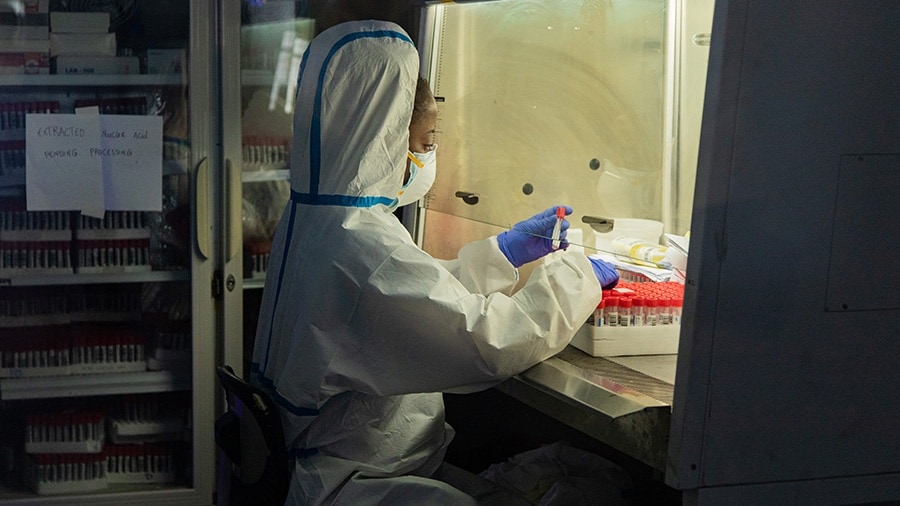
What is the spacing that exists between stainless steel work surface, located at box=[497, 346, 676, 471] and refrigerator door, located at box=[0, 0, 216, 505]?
1.62 meters

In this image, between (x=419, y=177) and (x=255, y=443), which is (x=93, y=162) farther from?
(x=255, y=443)

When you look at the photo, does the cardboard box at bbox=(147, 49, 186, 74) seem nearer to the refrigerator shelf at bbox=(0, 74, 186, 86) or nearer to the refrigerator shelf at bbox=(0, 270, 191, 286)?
the refrigerator shelf at bbox=(0, 74, 186, 86)

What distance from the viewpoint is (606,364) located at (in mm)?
1828

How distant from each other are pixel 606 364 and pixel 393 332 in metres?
0.43

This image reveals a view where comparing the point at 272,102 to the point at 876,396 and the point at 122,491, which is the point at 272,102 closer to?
the point at 122,491

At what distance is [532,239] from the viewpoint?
79.7 inches

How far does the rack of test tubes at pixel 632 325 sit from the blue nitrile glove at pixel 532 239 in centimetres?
17

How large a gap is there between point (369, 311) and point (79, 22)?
185 cm

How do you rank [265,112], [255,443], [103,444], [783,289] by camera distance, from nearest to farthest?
1. [783,289]
2. [255,443]
3. [103,444]
4. [265,112]

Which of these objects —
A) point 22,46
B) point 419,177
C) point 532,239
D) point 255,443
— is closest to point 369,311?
point 255,443

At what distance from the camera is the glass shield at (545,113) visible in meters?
1.92

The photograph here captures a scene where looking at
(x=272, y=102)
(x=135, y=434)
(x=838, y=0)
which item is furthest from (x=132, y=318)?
(x=838, y=0)

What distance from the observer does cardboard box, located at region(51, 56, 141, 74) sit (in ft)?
9.88

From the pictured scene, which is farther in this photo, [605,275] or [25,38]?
[25,38]
